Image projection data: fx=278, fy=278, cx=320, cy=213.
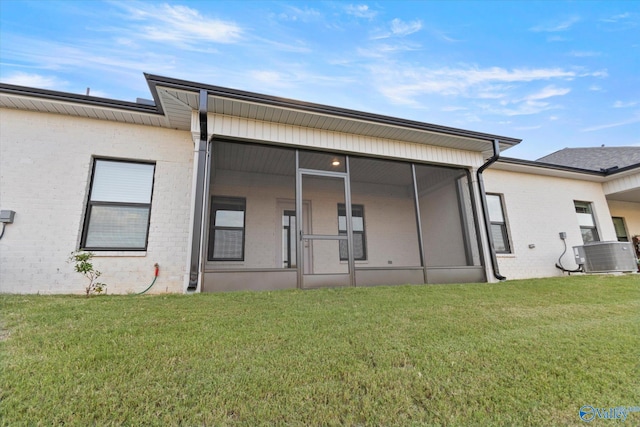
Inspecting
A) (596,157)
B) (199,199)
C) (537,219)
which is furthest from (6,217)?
(596,157)

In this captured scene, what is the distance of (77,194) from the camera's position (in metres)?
4.51

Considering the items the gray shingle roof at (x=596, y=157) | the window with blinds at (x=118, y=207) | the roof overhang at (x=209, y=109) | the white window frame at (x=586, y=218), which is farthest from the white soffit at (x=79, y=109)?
the gray shingle roof at (x=596, y=157)

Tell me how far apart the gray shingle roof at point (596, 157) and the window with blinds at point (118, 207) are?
11.9 m

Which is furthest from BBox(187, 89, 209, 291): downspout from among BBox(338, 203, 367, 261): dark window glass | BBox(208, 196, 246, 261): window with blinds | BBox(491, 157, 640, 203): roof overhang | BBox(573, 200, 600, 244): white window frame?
BBox(573, 200, 600, 244): white window frame

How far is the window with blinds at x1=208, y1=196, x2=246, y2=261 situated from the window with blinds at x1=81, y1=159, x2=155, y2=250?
199 centimetres

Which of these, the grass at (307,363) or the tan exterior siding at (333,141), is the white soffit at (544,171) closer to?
the tan exterior siding at (333,141)

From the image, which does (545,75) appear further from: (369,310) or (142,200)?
(142,200)

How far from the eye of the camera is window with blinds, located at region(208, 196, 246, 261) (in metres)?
6.74

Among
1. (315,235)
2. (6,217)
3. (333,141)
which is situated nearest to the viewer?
(6,217)

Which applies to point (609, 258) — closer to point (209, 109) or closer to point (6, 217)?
point (209, 109)

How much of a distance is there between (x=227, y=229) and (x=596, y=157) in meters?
12.7

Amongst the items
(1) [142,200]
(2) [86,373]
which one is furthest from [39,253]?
(2) [86,373]

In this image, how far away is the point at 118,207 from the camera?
4758mm

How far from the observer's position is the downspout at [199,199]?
13.4 feet
